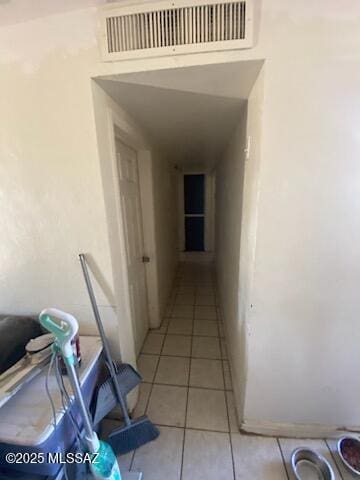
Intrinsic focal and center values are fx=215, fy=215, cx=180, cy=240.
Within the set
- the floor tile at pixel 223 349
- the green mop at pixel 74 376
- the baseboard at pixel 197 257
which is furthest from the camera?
the baseboard at pixel 197 257

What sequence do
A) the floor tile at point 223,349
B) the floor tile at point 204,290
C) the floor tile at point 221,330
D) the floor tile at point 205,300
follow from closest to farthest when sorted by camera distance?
the floor tile at point 223,349 < the floor tile at point 221,330 < the floor tile at point 205,300 < the floor tile at point 204,290

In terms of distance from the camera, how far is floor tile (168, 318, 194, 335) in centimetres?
229

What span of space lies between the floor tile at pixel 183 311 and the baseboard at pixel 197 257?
73.4 inches

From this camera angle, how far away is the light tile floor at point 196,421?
115cm

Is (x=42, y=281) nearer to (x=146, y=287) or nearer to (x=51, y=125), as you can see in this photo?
(x=51, y=125)

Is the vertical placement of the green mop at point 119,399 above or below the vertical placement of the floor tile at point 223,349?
above

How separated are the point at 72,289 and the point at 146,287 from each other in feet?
3.57

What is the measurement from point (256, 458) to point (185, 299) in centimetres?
186

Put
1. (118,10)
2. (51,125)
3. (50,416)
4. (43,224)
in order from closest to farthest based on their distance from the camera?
1. (50,416)
2. (118,10)
3. (51,125)
4. (43,224)

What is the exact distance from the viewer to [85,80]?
1.01 meters

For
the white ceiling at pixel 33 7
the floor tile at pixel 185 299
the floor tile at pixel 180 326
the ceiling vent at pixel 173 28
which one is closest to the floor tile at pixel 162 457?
the floor tile at pixel 180 326

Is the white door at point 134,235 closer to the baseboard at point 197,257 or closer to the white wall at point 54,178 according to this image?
the white wall at point 54,178

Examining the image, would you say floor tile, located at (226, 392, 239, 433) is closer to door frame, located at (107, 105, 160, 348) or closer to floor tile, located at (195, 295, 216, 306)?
door frame, located at (107, 105, 160, 348)

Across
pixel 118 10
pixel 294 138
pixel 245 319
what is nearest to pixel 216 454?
pixel 245 319
